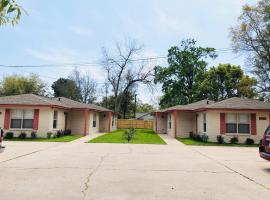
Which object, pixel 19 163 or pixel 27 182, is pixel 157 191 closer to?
pixel 27 182

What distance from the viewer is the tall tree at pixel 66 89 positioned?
52969 millimetres

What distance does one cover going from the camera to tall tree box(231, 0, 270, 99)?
2378 cm

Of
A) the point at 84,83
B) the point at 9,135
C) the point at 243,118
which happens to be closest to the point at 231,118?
the point at 243,118

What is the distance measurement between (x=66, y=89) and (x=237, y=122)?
39.9 m

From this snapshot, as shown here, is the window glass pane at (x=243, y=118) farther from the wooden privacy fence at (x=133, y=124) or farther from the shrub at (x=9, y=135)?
the wooden privacy fence at (x=133, y=124)

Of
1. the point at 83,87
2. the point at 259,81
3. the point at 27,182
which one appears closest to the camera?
the point at 27,182

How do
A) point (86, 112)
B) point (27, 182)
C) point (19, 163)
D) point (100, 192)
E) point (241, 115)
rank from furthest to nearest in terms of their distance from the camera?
point (86, 112), point (241, 115), point (19, 163), point (27, 182), point (100, 192)

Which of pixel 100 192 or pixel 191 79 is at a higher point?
pixel 191 79

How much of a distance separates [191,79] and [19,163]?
37911 millimetres

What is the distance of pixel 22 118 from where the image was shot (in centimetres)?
2053

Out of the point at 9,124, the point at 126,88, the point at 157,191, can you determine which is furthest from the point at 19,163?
the point at 126,88

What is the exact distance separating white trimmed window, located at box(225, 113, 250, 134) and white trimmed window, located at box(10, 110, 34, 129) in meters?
15.2

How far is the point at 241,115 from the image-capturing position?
19969 mm

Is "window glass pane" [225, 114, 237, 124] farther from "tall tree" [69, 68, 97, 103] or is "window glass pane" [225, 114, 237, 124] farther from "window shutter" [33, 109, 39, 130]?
"tall tree" [69, 68, 97, 103]
